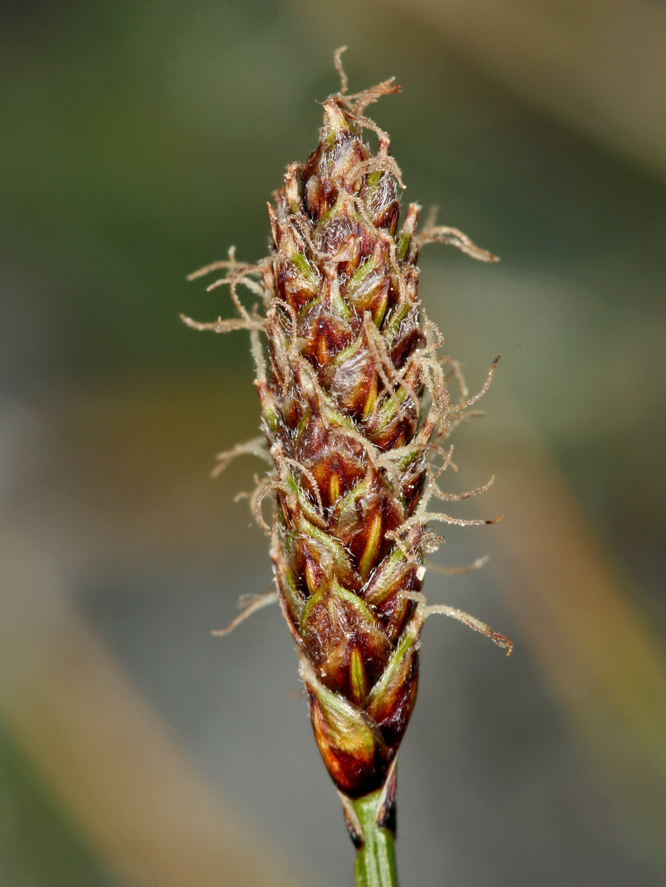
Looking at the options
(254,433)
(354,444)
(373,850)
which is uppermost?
(254,433)

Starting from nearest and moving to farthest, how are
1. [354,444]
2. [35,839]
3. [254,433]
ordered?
1. [354,444]
2. [35,839]
3. [254,433]

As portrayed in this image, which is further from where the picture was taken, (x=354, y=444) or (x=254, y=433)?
(x=254, y=433)

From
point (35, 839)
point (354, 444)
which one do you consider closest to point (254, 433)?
point (35, 839)

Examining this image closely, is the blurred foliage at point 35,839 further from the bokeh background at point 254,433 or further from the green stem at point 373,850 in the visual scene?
the green stem at point 373,850

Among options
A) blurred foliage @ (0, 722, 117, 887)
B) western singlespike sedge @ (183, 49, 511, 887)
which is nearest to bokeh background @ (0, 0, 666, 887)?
blurred foliage @ (0, 722, 117, 887)

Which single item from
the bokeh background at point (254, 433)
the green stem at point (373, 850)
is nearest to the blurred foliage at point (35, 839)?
the bokeh background at point (254, 433)

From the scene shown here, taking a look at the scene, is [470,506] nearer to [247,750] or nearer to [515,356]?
[515,356]

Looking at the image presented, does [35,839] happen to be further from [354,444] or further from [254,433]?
[354,444]
